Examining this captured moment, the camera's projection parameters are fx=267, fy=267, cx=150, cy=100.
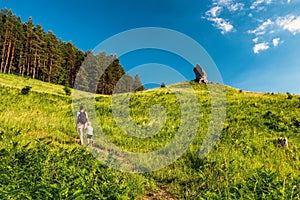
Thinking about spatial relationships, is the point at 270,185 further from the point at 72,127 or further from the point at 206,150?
the point at 72,127

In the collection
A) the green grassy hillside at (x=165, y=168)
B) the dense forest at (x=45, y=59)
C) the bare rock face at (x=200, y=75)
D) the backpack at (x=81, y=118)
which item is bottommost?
the green grassy hillside at (x=165, y=168)

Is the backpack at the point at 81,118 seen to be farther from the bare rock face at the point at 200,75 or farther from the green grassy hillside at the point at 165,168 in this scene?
the bare rock face at the point at 200,75

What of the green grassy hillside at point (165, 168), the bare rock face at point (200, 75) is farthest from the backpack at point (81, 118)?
the bare rock face at point (200, 75)

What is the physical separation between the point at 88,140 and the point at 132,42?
5079mm

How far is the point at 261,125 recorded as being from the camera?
15.3m

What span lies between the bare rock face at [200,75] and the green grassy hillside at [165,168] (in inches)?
950

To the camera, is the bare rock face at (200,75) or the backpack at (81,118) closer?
the backpack at (81,118)

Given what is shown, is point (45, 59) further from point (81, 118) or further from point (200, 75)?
point (81, 118)

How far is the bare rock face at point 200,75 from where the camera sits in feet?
138

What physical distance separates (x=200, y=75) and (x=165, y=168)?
1376 inches

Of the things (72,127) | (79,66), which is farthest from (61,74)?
(72,127)

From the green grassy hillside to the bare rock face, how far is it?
950 inches

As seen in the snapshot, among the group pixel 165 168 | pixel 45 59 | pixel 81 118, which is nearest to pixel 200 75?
pixel 81 118

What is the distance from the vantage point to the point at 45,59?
69688 millimetres
